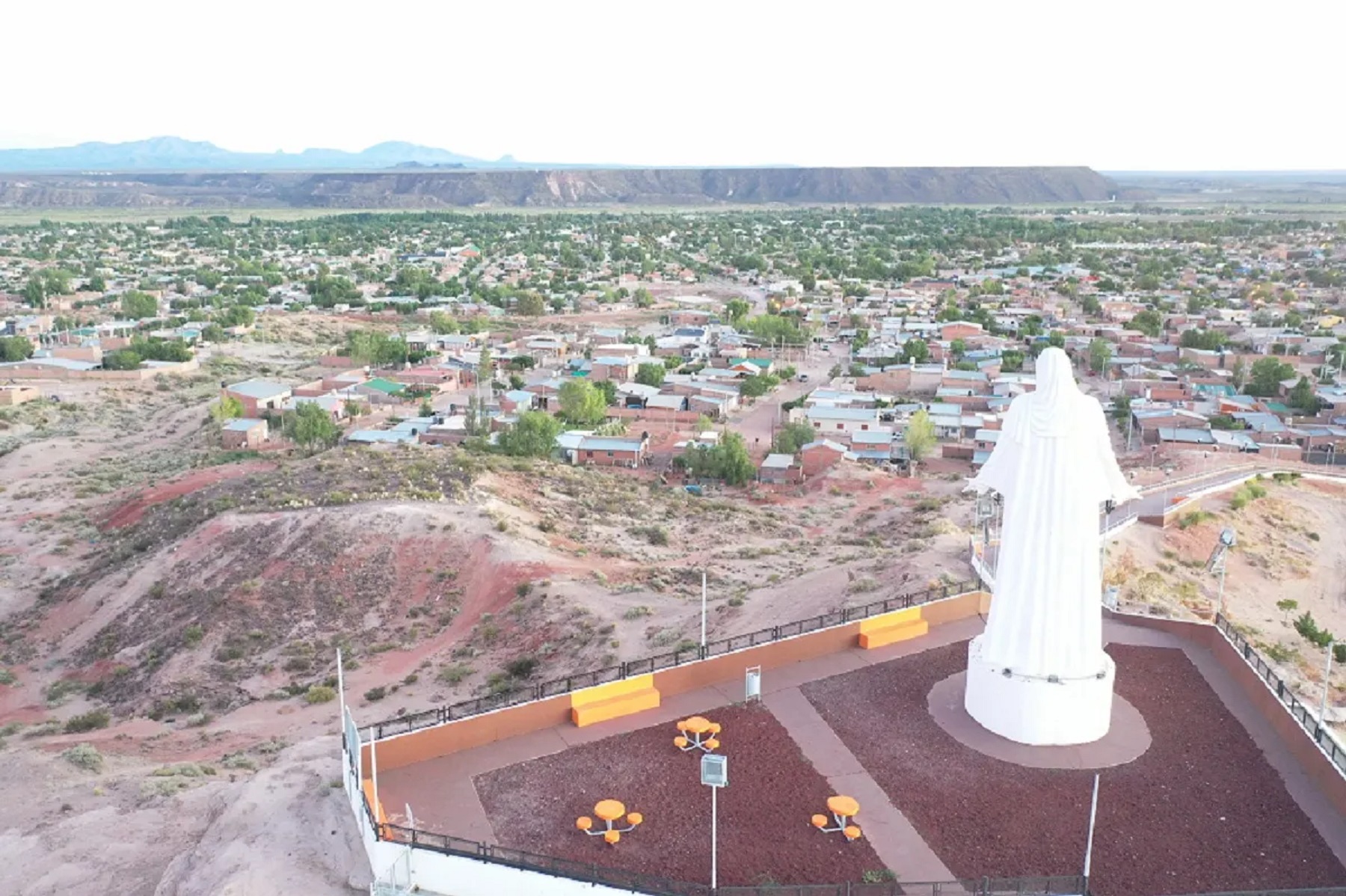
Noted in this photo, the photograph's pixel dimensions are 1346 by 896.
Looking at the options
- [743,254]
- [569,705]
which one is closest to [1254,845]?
[569,705]

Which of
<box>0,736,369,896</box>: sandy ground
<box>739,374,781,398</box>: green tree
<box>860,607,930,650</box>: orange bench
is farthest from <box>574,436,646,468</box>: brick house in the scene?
<box>0,736,369,896</box>: sandy ground

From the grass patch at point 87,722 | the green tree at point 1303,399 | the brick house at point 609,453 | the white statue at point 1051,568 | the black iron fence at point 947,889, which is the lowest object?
the grass patch at point 87,722

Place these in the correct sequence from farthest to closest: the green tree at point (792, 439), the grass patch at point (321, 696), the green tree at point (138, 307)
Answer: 1. the green tree at point (138, 307)
2. the green tree at point (792, 439)
3. the grass patch at point (321, 696)

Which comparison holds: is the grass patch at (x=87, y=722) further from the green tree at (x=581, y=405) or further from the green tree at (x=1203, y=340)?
the green tree at (x=1203, y=340)

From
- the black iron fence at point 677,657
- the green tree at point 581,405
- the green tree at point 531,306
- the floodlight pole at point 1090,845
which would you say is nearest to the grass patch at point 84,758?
the black iron fence at point 677,657

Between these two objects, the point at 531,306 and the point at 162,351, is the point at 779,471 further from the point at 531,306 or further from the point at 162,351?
the point at 531,306

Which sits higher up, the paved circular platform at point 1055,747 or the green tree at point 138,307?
the paved circular platform at point 1055,747
